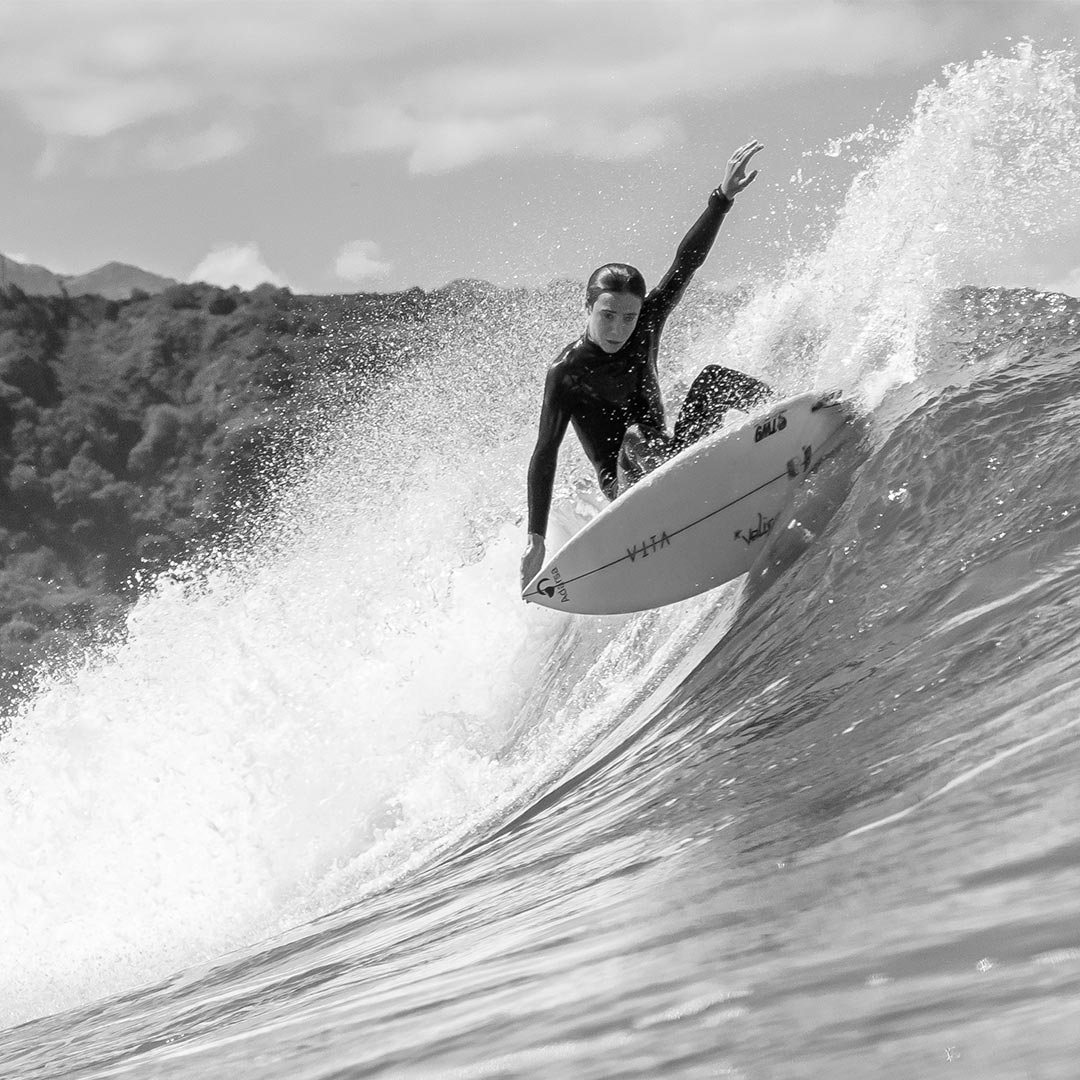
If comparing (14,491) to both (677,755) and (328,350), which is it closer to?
(328,350)

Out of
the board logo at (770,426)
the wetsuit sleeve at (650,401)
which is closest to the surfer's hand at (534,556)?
the wetsuit sleeve at (650,401)

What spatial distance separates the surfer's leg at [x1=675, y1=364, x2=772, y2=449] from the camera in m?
4.59

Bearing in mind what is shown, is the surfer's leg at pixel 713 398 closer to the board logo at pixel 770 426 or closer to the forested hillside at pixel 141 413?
the board logo at pixel 770 426

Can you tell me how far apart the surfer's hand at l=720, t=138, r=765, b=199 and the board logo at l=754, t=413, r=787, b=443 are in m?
0.94

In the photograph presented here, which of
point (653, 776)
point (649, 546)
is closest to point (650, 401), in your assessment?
point (649, 546)

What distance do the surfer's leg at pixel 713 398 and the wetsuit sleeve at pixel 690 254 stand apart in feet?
1.06

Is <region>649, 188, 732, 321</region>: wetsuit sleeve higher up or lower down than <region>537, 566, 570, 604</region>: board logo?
higher up

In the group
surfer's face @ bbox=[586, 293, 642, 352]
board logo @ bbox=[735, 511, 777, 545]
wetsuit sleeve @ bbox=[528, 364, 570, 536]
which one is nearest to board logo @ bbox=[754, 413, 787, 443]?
board logo @ bbox=[735, 511, 777, 545]

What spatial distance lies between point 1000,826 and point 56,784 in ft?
20.9

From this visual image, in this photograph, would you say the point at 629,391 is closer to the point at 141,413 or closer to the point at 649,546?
the point at 649,546

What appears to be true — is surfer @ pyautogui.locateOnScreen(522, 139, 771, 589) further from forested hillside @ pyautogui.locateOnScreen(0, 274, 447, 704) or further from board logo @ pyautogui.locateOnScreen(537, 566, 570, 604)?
forested hillside @ pyautogui.locateOnScreen(0, 274, 447, 704)

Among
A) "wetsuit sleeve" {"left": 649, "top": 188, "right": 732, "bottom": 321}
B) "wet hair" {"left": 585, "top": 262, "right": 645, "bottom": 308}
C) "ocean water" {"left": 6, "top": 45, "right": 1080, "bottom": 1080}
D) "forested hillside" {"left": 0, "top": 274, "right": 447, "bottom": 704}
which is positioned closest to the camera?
"ocean water" {"left": 6, "top": 45, "right": 1080, "bottom": 1080}

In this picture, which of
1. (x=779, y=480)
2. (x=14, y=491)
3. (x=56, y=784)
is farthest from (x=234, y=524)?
(x=779, y=480)

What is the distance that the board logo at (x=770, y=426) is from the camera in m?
4.46
